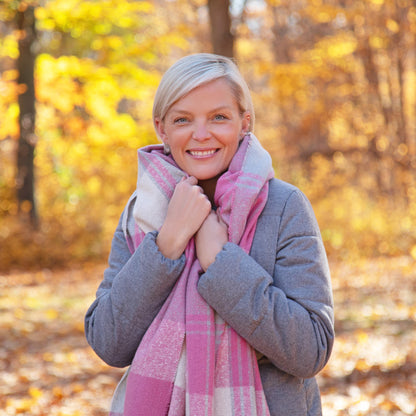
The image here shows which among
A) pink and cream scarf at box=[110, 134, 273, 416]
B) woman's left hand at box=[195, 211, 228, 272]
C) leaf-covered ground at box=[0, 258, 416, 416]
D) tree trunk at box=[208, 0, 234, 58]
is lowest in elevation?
leaf-covered ground at box=[0, 258, 416, 416]

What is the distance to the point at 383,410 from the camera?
4.22 metres

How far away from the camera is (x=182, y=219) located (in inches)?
62.9

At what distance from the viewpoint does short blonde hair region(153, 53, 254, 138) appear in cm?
162

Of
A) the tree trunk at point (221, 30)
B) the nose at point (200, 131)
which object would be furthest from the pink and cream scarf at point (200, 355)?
the tree trunk at point (221, 30)

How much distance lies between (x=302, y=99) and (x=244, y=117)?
14.3 metres

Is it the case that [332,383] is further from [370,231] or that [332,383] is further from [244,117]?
[370,231]

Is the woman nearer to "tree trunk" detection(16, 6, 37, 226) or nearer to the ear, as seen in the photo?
the ear

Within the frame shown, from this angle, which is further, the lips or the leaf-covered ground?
the leaf-covered ground

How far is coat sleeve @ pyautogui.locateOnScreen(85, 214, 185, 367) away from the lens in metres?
1.56

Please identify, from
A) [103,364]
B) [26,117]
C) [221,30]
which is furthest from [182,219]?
[26,117]

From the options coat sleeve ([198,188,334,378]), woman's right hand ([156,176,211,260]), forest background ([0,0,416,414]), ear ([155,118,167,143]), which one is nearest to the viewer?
coat sleeve ([198,188,334,378])

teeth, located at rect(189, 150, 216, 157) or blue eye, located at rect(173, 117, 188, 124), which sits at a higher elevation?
blue eye, located at rect(173, 117, 188, 124)

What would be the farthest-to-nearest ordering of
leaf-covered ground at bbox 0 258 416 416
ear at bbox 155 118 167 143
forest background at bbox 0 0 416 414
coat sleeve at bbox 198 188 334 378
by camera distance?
1. forest background at bbox 0 0 416 414
2. leaf-covered ground at bbox 0 258 416 416
3. ear at bbox 155 118 167 143
4. coat sleeve at bbox 198 188 334 378

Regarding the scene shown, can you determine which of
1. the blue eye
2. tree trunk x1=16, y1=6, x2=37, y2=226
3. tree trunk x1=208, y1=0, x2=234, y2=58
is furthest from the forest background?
the blue eye
